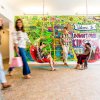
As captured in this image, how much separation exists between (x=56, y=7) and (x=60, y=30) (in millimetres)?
954

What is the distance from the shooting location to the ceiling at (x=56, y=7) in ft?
23.4

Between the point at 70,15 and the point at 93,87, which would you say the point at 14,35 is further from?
the point at 70,15

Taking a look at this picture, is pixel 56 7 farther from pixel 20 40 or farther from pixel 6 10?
pixel 20 40

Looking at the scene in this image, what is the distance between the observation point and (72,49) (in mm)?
7996

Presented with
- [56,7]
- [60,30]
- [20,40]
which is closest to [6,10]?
[56,7]

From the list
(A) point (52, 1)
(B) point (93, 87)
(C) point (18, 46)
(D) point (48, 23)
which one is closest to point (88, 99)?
(B) point (93, 87)

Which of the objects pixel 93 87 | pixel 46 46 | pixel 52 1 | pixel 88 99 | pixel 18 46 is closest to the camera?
pixel 88 99

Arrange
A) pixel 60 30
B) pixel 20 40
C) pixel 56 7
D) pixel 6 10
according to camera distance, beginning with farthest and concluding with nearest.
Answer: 1. pixel 60 30
2. pixel 56 7
3. pixel 6 10
4. pixel 20 40

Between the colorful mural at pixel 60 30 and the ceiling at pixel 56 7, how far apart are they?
0.37 meters

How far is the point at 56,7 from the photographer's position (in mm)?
7852

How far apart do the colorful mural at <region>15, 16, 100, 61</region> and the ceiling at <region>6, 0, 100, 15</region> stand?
0.37 meters

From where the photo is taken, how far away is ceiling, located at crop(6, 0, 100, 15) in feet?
23.4

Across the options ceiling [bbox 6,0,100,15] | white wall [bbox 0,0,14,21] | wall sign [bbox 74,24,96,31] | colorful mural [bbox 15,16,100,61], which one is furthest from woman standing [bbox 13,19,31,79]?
wall sign [bbox 74,24,96,31]

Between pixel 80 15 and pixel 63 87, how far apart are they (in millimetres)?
5275
